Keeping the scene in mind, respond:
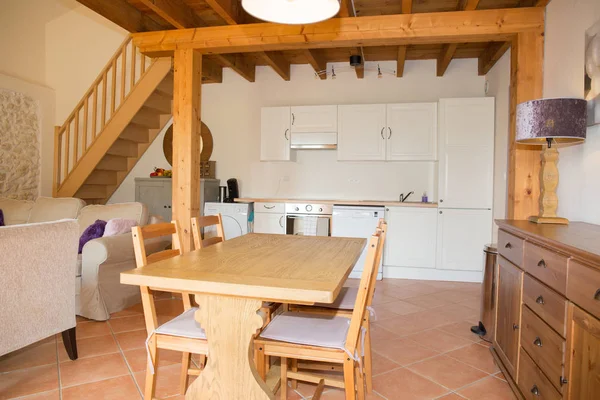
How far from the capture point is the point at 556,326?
151 centimetres

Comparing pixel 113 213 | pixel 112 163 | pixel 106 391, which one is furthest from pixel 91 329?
pixel 112 163

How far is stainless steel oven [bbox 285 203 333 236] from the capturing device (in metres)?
4.63

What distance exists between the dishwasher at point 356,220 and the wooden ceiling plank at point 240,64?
6.87 ft

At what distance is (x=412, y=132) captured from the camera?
4.55 metres

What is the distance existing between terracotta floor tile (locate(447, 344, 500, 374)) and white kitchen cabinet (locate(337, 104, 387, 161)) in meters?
2.56

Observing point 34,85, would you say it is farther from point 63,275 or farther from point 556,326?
point 556,326

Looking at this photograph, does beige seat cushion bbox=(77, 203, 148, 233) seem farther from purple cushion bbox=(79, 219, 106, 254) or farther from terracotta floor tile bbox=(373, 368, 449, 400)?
terracotta floor tile bbox=(373, 368, 449, 400)

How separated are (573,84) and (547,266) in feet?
5.06

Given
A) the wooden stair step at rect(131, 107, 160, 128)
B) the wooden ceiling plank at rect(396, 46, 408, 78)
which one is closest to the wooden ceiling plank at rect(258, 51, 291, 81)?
the wooden ceiling plank at rect(396, 46, 408, 78)

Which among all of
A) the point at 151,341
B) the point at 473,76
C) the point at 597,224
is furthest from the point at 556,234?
the point at 473,76

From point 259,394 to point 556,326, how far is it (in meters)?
1.17

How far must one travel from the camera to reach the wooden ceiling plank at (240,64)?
4445 mm

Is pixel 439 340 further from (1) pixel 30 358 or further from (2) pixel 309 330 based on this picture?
(1) pixel 30 358

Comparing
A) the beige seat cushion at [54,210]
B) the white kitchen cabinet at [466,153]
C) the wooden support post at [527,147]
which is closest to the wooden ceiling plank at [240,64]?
the beige seat cushion at [54,210]
